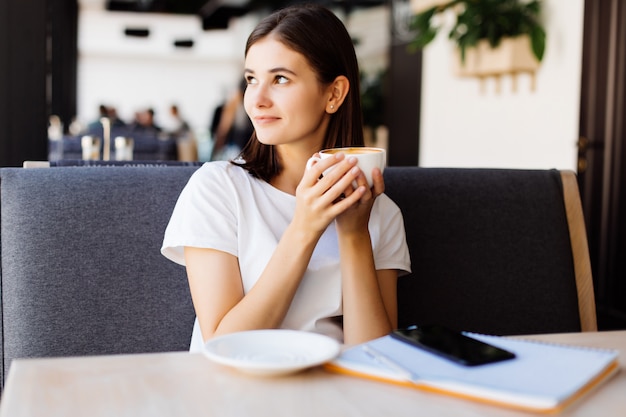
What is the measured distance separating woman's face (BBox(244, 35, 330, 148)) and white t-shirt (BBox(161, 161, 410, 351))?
0.11 meters

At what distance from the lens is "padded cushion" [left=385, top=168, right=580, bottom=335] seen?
65.6 inches

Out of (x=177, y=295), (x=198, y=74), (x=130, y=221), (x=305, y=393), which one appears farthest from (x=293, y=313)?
(x=198, y=74)

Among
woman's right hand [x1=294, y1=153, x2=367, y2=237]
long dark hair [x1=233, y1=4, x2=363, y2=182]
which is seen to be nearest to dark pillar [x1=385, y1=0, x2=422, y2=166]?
long dark hair [x1=233, y1=4, x2=363, y2=182]

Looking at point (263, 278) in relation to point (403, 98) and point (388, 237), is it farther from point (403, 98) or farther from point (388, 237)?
point (403, 98)

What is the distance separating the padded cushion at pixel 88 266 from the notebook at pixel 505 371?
777 millimetres

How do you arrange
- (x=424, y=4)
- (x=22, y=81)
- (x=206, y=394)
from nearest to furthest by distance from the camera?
(x=206, y=394) < (x=22, y=81) < (x=424, y=4)

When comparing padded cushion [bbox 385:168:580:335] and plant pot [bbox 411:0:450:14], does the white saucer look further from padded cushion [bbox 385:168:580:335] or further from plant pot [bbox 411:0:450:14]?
plant pot [bbox 411:0:450:14]

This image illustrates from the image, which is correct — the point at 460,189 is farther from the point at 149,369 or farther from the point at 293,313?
the point at 149,369

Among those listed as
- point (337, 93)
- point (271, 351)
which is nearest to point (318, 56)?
point (337, 93)

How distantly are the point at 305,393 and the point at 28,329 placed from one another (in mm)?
918

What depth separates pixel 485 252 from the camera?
1.70m

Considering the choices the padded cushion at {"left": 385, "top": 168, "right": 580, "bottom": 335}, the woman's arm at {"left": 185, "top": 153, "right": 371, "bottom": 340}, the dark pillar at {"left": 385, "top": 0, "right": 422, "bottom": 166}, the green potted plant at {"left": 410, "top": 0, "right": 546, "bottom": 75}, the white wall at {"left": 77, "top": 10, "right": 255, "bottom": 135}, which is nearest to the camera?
the woman's arm at {"left": 185, "top": 153, "right": 371, "bottom": 340}

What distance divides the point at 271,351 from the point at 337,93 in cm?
81

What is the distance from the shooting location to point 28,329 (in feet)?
4.73
